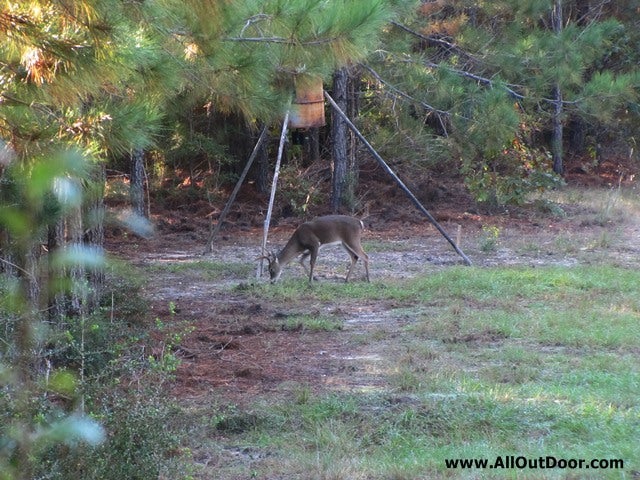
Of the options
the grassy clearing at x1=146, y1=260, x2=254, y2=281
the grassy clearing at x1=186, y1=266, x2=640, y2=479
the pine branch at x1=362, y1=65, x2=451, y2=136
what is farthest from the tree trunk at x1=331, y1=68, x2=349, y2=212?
the grassy clearing at x1=186, y1=266, x2=640, y2=479

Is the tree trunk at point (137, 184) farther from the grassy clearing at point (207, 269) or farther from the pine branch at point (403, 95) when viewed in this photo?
the pine branch at point (403, 95)

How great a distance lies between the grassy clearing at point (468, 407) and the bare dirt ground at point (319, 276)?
0.35m

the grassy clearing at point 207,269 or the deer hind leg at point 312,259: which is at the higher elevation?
the deer hind leg at point 312,259

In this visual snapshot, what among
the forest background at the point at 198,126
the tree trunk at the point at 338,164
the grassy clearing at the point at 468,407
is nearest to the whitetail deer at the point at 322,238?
the forest background at the point at 198,126

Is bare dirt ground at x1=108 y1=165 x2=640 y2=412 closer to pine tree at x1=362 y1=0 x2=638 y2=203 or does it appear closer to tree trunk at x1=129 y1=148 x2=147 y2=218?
tree trunk at x1=129 y1=148 x2=147 y2=218

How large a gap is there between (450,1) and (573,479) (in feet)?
50.7

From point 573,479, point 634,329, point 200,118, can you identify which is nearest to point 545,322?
point 634,329

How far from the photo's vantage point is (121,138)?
6.26 meters

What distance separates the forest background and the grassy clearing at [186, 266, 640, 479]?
1.11 metres

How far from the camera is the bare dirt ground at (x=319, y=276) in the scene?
9.14 m

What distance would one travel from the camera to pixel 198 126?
2205 centimetres

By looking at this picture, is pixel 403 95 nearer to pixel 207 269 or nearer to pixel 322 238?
pixel 322 238

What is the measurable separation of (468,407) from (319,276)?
8.14 metres

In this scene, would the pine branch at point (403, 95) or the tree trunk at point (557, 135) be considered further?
the tree trunk at point (557, 135)
